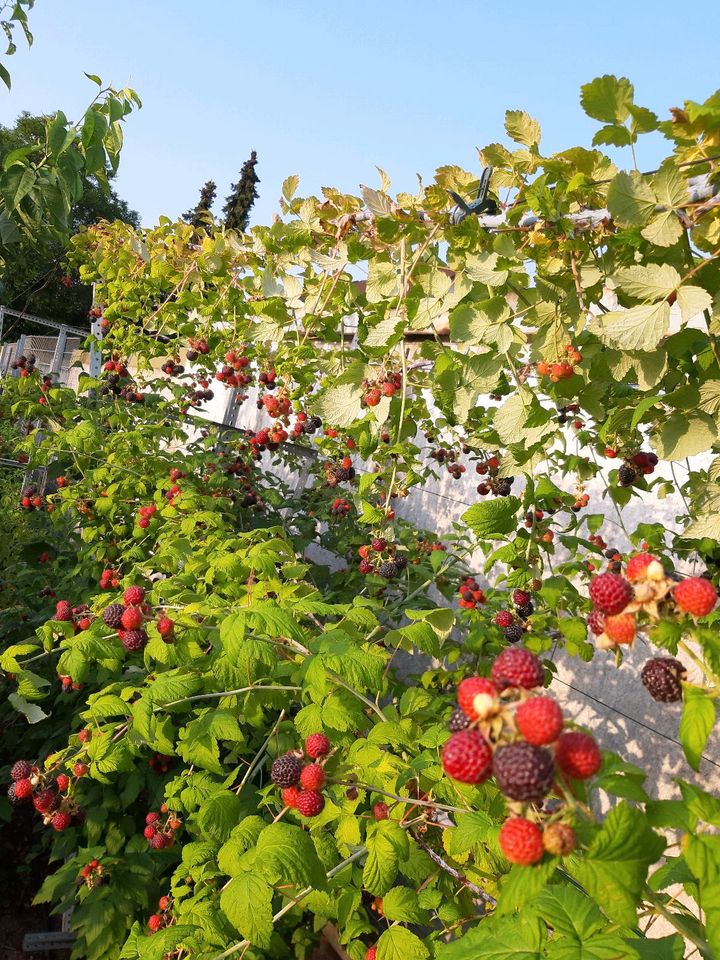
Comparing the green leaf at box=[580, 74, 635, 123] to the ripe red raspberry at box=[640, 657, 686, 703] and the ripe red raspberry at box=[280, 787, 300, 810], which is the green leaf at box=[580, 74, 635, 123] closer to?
the ripe red raspberry at box=[640, 657, 686, 703]

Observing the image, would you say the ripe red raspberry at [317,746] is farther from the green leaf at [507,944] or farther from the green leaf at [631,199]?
the green leaf at [631,199]

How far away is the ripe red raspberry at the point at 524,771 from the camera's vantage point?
0.52 meters

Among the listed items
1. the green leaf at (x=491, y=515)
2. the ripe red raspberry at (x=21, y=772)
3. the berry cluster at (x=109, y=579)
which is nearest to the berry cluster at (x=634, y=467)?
the green leaf at (x=491, y=515)

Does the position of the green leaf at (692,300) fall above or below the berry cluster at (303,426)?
above

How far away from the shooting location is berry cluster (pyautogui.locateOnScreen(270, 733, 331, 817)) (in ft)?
3.98

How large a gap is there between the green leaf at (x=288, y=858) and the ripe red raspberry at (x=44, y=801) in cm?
96

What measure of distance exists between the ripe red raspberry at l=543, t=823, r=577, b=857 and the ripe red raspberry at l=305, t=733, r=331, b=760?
0.74m

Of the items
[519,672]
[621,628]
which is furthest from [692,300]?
[519,672]

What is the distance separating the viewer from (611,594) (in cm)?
74

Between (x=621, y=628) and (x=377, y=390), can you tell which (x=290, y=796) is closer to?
(x=621, y=628)

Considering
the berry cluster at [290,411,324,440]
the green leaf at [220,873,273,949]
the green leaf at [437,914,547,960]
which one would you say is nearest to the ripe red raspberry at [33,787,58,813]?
the green leaf at [220,873,273,949]

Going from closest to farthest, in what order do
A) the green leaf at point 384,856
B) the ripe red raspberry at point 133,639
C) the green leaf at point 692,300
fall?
the green leaf at point 692,300 < the green leaf at point 384,856 < the ripe red raspberry at point 133,639

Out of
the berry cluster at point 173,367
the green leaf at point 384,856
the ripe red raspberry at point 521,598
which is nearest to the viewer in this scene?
the green leaf at point 384,856

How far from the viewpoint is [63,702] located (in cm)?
306
